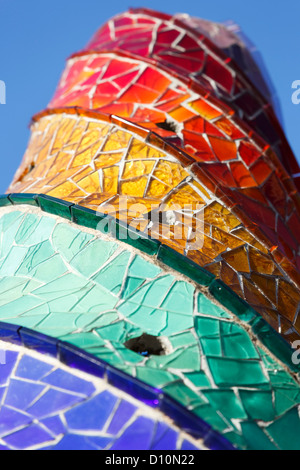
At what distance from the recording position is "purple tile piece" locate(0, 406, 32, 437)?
11.8 ft

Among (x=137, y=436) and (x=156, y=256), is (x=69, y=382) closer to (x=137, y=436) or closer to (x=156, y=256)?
(x=137, y=436)

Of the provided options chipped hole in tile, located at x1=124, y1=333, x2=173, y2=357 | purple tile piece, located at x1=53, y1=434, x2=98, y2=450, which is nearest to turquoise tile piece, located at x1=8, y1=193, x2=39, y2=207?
chipped hole in tile, located at x1=124, y1=333, x2=173, y2=357

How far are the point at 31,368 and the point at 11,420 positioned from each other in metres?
0.25

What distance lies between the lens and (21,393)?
370 cm

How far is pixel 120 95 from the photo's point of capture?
6.30 meters

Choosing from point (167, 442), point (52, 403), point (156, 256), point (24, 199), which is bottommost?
point (167, 442)

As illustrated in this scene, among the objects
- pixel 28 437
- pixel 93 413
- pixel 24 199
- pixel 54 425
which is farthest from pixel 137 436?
pixel 24 199

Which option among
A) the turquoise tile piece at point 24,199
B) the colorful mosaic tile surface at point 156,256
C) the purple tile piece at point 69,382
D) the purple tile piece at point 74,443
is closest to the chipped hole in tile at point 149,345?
the colorful mosaic tile surface at point 156,256

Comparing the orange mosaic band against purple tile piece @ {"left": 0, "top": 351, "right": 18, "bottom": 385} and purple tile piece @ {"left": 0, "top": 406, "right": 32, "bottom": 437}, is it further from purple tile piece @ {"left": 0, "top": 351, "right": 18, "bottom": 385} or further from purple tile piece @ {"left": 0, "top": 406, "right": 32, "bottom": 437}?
purple tile piece @ {"left": 0, "top": 406, "right": 32, "bottom": 437}

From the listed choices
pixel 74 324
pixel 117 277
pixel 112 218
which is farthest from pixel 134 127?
pixel 74 324

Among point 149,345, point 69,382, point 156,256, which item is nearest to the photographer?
point 69,382

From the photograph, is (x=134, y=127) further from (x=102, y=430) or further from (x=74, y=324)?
(x=102, y=430)

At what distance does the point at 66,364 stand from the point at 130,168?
6.40ft

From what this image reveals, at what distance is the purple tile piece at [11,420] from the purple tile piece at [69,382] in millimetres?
182
